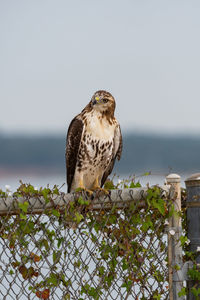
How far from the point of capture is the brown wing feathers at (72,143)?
582 cm

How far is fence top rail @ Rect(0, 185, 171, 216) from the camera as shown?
4.05 m

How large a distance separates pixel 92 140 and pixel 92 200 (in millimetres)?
1565

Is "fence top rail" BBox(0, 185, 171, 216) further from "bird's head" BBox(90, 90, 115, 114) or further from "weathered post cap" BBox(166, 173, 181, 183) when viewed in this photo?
"bird's head" BBox(90, 90, 115, 114)

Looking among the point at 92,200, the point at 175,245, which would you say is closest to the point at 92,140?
the point at 92,200

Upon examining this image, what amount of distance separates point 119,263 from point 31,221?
810 millimetres

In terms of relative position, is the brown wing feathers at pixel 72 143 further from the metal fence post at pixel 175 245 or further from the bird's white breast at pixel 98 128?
the metal fence post at pixel 175 245

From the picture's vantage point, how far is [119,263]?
443cm

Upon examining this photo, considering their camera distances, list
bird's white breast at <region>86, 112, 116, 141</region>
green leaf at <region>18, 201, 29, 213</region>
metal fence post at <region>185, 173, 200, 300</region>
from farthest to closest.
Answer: bird's white breast at <region>86, 112, 116, 141</region> → metal fence post at <region>185, 173, 200, 300</region> → green leaf at <region>18, 201, 29, 213</region>

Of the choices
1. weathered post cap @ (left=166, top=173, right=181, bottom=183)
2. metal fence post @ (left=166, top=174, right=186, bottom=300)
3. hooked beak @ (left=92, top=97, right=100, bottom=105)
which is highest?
hooked beak @ (left=92, top=97, right=100, bottom=105)

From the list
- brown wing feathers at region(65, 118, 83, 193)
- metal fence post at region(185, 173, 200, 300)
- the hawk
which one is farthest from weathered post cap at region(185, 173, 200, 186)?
brown wing feathers at region(65, 118, 83, 193)

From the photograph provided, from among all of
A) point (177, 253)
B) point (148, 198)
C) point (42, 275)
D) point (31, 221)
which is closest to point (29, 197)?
point (31, 221)

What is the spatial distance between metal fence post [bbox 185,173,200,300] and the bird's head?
170 centimetres

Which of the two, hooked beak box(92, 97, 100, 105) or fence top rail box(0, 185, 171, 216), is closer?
fence top rail box(0, 185, 171, 216)

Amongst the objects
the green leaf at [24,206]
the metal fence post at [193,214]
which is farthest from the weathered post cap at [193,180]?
the green leaf at [24,206]
